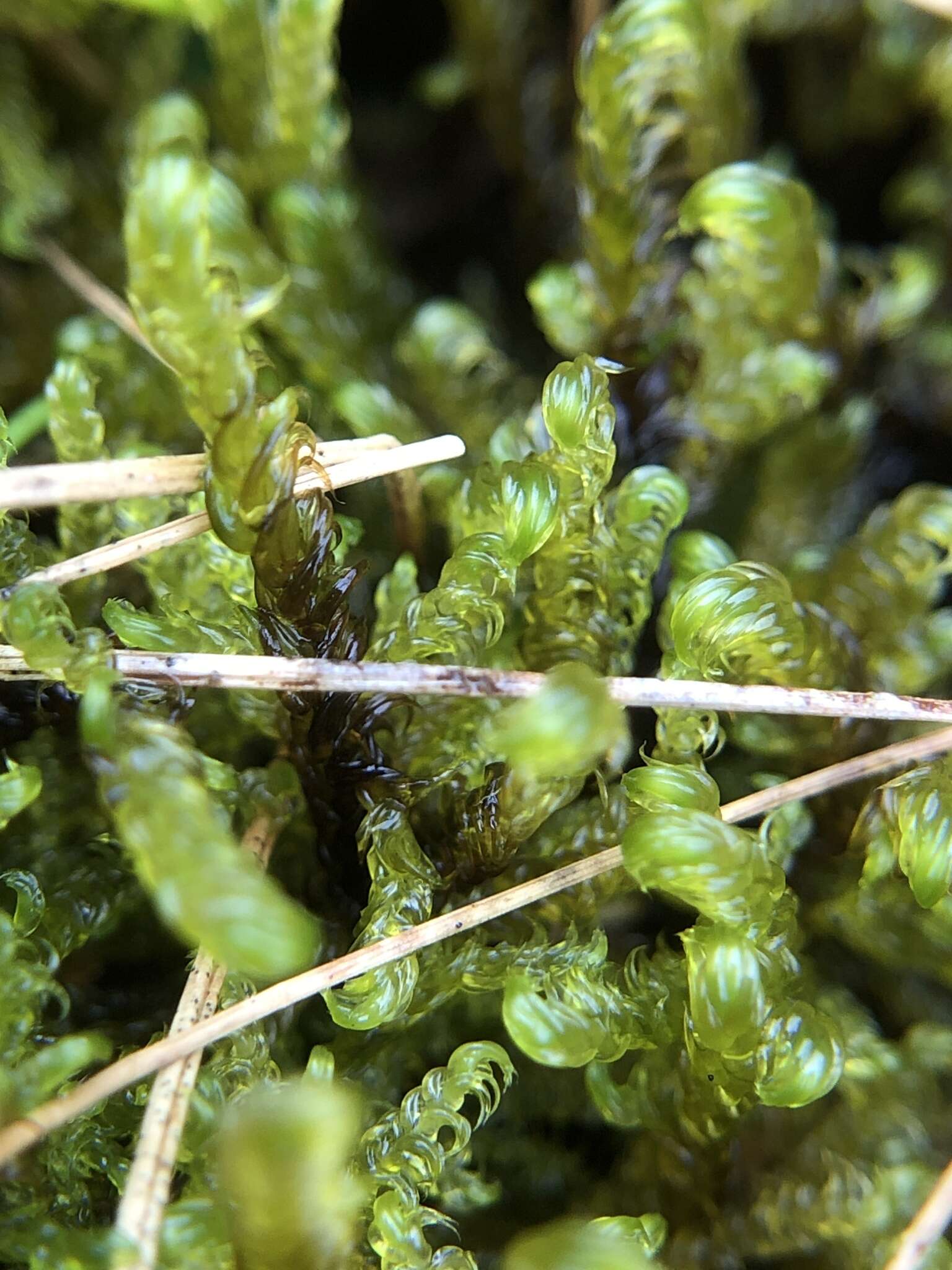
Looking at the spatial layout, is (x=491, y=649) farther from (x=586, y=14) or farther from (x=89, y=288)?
(x=586, y=14)

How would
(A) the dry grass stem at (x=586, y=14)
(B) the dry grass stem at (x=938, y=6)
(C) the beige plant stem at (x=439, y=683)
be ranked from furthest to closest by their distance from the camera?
(A) the dry grass stem at (x=586, y=14) → (B) the dry grass stem at (x=938, y=6) → (C) the beige plant stem at (x=439, y=683)

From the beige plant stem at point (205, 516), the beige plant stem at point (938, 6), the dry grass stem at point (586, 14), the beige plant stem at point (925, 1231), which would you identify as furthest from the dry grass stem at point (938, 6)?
the beige plant stem at point (925, 1231)

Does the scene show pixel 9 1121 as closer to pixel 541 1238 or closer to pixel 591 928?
pixel 541 1238

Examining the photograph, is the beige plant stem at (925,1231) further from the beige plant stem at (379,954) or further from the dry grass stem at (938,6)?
the dry grass stem at (938,6)

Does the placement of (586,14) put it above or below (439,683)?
above

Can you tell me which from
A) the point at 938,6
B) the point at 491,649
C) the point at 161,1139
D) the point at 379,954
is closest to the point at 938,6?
the point at 938,6

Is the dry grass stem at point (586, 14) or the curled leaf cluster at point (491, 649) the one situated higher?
the dry grass stem at point (586, 14)

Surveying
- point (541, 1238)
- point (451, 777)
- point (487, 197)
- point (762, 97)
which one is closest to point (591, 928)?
point (451, 777)
